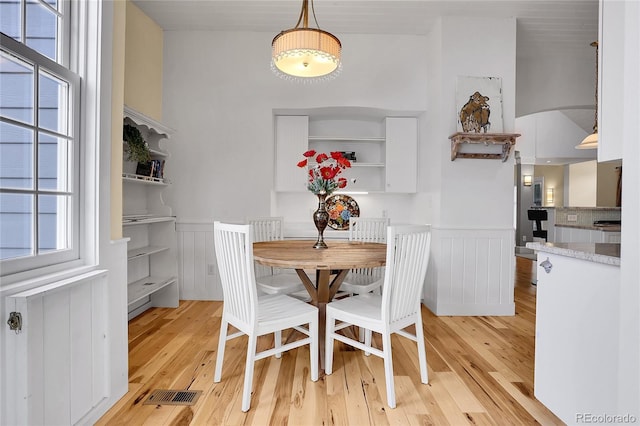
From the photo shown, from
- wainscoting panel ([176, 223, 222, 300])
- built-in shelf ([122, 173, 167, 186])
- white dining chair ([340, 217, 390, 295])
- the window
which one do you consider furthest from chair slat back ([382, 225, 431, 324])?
wainscoting panel ([176, 223, 222, 300])

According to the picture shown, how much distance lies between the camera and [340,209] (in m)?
4.23

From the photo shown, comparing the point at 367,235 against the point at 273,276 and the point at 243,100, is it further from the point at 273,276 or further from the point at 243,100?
the point at 243,100

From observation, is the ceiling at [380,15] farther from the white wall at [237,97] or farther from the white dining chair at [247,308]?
the white dining chair at [247,308]

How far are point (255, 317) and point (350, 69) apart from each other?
290cm

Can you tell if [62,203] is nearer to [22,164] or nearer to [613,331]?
[22,164]

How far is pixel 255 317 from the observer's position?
176 centimetres

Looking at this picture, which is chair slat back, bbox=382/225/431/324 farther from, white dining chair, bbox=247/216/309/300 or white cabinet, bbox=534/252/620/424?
white dining chair, bbox=247/216/309/300

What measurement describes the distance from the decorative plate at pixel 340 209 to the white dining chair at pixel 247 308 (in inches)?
87.2

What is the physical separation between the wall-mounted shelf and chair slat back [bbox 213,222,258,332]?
2340 mm

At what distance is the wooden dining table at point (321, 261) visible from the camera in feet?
6.38

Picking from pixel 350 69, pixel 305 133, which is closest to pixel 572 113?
pixel 350 69

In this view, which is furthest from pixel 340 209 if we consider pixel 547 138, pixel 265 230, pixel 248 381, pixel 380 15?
pixel 547 138

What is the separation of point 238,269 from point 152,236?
2.10 m

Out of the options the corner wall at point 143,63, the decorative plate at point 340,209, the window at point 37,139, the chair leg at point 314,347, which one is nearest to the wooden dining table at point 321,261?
the chair leg at point 314,347
